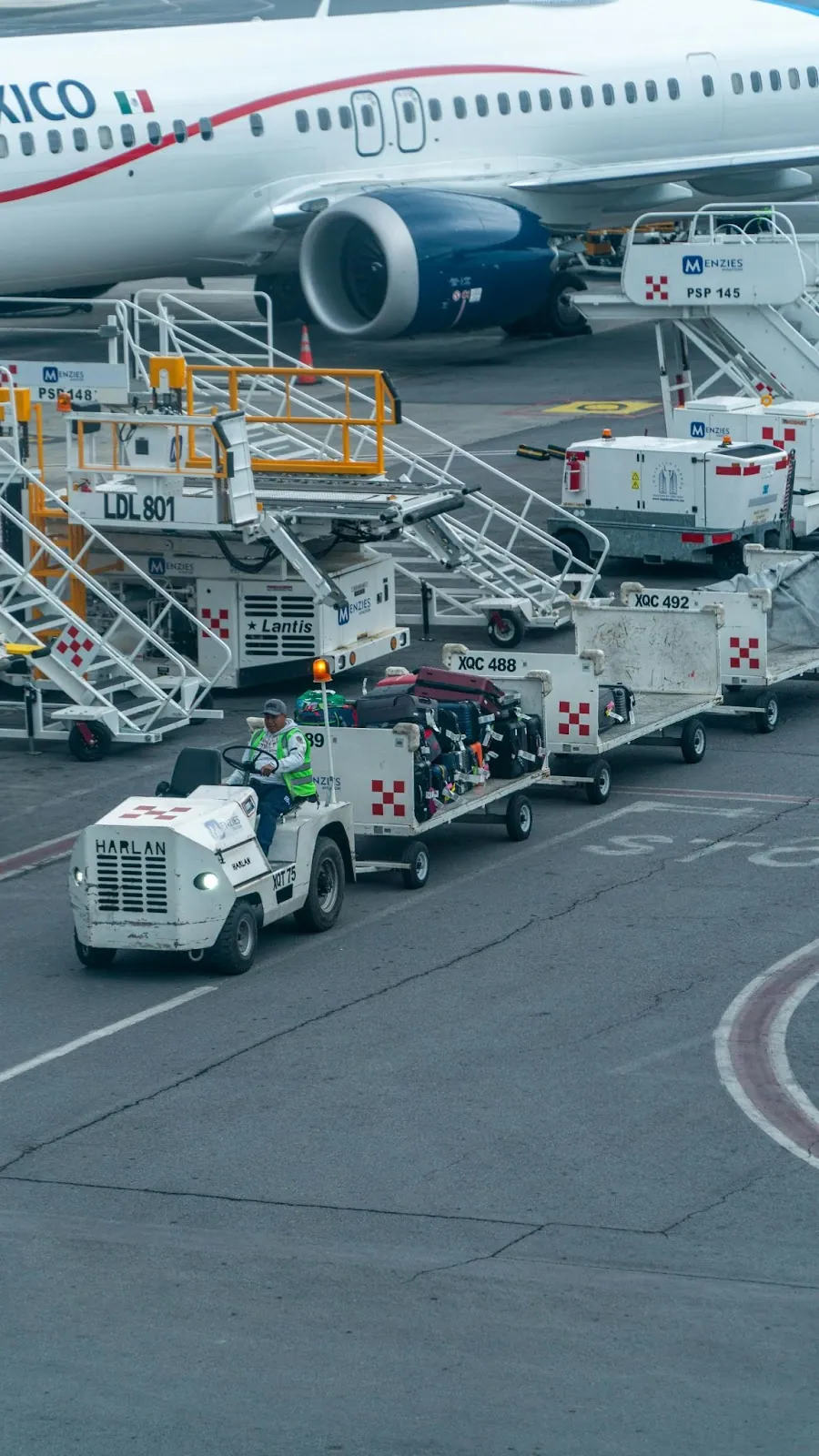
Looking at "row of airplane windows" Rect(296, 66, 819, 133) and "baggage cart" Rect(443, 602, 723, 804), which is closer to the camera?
"baggage cart" Rect(443, 602, 723, 804)

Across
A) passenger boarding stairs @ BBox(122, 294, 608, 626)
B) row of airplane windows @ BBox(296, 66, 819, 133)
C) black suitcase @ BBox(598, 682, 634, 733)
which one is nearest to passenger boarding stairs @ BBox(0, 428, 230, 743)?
passenger boarding stairs @ BBox(122, 294, 608, 626)

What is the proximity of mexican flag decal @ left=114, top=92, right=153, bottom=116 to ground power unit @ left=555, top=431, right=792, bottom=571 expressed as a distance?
587 inches

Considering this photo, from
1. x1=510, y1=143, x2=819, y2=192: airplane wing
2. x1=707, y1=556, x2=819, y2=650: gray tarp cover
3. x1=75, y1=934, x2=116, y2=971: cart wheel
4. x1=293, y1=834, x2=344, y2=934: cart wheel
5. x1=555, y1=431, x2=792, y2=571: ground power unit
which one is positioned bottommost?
x1=75, y1=934, x2=116, y2=971: cart wheel

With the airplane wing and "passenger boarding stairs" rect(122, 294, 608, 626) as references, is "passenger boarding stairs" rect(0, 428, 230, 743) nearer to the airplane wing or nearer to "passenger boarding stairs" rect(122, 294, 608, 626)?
"passenger boarding stairs" rect(122, 294, 608, 626)

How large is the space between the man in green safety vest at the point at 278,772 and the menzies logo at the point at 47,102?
24407 mm

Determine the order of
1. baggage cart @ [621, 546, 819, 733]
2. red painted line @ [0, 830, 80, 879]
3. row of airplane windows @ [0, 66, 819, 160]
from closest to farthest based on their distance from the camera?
red painted line @ [0, 830, 80, 879] → baggage cart @ [621, 546, 819, 733] → row of airplane windows @ [0, 66, 819, 160]

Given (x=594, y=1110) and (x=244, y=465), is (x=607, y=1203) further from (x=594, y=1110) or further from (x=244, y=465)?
(x=244, y=465)

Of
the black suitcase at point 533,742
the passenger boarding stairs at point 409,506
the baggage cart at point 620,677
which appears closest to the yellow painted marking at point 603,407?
the passenger boarding stairs at point 409,506

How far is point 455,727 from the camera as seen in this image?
782 inches

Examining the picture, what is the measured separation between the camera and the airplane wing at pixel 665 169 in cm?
4519

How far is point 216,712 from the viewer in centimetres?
2423

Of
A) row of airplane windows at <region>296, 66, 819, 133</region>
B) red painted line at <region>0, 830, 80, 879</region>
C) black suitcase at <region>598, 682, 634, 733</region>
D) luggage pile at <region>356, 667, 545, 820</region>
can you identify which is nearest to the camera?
luggage pile at <region>356, 667, 545, 820</region>

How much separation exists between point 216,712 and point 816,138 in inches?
1256

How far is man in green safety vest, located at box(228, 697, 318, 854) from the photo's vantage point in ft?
58.6
